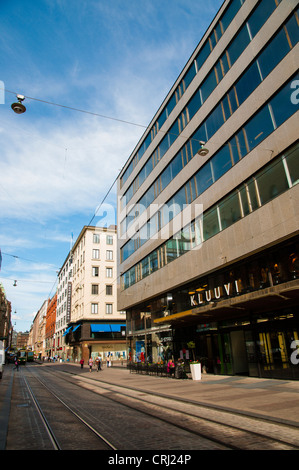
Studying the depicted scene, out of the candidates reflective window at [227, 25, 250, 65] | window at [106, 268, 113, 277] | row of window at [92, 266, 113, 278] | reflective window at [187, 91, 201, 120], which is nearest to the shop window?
reflective window at [227, 25, 250, 65]

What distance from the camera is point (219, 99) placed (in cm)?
2005

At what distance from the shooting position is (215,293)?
1936cm

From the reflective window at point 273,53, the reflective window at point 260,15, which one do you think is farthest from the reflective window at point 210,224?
the reflective window at point 260,15

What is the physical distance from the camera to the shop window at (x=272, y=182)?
14344 millimetres

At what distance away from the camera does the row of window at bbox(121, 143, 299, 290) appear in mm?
14125

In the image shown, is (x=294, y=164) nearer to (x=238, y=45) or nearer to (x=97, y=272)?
(x=238, y=45)

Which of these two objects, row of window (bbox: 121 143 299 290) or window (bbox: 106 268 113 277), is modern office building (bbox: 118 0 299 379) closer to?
row of window (bbox: 121 143 299 290)

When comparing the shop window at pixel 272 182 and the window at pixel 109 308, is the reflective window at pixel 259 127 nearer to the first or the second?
the shop window at pixel 272 182

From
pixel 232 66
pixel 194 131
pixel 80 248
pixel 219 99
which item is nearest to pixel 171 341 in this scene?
pixel 194 131

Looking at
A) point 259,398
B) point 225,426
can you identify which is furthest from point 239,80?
point 225,426

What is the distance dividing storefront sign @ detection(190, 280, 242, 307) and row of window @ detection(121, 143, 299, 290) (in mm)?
3262

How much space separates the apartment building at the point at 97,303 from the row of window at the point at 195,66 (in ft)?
89.7

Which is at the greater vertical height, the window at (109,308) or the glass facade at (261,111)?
the glass facade at (261,111)
